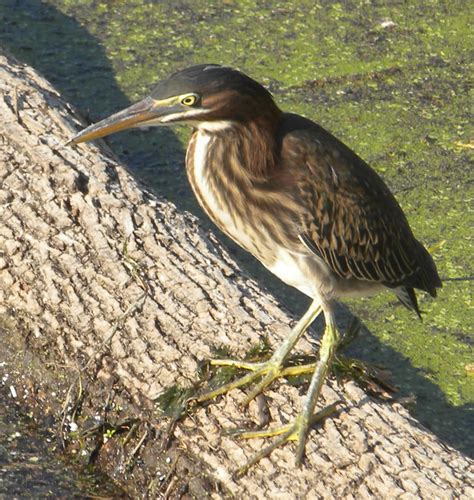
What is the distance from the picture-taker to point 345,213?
11.1ft

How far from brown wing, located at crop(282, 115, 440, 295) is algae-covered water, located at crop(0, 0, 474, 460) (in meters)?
0.96

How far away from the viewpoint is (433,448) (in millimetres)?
3201

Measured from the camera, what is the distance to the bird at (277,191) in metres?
3.14

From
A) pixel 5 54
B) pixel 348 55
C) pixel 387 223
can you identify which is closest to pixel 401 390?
pixel 387 223

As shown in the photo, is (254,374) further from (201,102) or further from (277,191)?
(201,102)

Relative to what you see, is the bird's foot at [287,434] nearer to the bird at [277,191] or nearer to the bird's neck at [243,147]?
the bird at [277,191]

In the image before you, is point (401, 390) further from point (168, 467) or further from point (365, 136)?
point (365, 136)

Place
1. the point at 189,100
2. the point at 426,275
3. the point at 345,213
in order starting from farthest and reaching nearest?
1. the point at 426,275
2. the point at 345,213
3. the point at 189,100

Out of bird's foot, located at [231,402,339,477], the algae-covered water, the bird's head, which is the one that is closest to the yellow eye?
the bird's head

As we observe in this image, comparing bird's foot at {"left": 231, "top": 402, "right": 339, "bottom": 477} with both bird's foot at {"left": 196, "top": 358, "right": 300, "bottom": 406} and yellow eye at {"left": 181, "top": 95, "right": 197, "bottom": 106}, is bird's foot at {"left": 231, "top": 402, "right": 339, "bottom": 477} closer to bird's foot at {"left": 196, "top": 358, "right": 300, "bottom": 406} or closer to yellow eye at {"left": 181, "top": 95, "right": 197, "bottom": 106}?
bird's foot at {"left": 196, "top": 358, "right": 300, "bottom": 406}

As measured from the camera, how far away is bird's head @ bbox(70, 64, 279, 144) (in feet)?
10.1

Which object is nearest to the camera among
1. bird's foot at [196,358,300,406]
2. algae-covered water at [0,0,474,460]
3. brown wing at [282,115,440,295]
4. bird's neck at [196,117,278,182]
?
bird's neck at [196,117,278,182]

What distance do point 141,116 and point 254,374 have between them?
0.89 m

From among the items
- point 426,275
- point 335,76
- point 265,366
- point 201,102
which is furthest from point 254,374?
point 335,76
